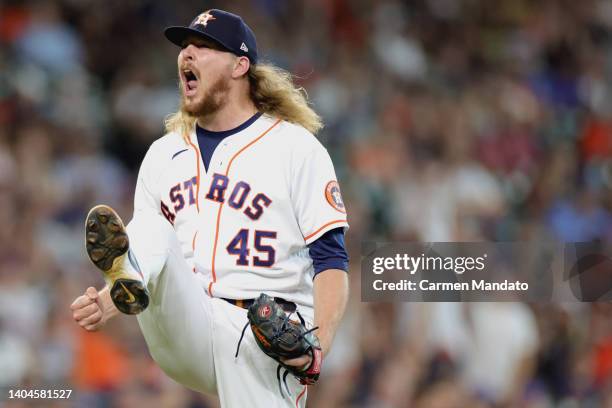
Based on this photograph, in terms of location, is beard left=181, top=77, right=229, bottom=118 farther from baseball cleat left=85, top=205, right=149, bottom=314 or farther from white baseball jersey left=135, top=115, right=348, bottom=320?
baseball cleat left=85, top=205, right=149, bottom=314

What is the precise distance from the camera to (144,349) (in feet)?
19.6

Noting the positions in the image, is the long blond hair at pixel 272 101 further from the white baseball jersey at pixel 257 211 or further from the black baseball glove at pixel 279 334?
the black baseball glove at pixel 279 334

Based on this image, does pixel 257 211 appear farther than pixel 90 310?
Yes

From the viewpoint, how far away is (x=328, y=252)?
3.55 meters

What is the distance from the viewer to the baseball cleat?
10.0 feet

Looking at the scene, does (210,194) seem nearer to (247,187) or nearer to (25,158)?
(247,187)

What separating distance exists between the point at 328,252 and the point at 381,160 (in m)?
4.14

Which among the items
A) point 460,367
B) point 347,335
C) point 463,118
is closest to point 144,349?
point 347,335

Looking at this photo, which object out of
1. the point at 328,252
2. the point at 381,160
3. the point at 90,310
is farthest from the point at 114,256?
the point at 381,160

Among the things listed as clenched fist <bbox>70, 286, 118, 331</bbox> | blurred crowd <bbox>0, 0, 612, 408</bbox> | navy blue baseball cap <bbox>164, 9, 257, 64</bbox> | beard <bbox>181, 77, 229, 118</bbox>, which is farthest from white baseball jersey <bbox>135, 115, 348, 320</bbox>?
blurred crowd <bbox>0, 0, 612, 408</bbox>

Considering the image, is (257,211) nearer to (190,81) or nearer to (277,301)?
(277,301)

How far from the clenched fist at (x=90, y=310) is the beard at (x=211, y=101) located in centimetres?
80

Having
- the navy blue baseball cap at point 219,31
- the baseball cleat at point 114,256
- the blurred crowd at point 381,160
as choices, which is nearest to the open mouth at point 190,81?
the navy blue baseball cap at point 219,31

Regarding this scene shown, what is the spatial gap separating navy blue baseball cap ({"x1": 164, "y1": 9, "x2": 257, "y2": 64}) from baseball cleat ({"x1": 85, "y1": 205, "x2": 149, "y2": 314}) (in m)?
0.85
